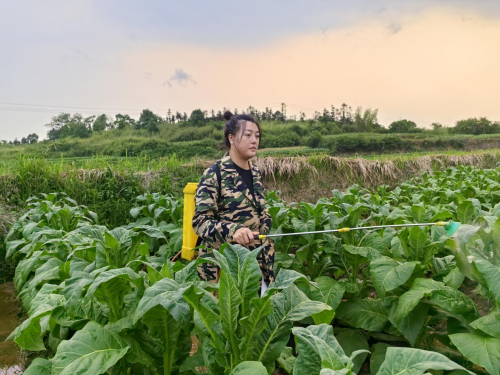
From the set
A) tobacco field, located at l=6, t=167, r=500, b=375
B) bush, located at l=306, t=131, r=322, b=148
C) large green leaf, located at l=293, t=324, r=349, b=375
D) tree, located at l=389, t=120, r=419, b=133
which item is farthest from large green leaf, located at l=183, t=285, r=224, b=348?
tree, located at l=389, t=120, r=419, b=133

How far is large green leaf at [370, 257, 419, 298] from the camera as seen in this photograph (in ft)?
7.55

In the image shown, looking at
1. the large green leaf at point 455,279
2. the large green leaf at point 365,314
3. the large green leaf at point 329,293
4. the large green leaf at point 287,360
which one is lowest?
the large green leaf at point 365,314

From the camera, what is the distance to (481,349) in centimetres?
169

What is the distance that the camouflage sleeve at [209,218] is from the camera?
101 inches

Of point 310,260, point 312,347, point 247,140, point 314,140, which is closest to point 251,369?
point 312,347

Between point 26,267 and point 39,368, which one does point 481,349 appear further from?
point 26,267

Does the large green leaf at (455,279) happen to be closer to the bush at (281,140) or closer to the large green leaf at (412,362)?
the large green leaf at (412,362)

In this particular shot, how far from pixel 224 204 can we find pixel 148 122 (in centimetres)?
2163

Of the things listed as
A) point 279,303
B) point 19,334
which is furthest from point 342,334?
point 19,334

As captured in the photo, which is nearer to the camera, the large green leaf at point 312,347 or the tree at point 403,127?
the large green leaf at point 312,347

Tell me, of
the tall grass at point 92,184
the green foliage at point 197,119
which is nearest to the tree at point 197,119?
the green foliage at point 197,119

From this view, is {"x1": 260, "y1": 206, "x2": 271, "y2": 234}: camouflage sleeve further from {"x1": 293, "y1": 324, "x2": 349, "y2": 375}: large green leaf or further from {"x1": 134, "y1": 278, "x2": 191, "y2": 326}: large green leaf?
{"x1": 293, "y1": 324, "x2": 349, "y2": 375}: large green leaf

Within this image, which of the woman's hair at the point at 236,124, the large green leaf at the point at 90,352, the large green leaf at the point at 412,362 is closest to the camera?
the large green leaf at the point at 412,362

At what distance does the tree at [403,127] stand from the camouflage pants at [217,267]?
32.8m
